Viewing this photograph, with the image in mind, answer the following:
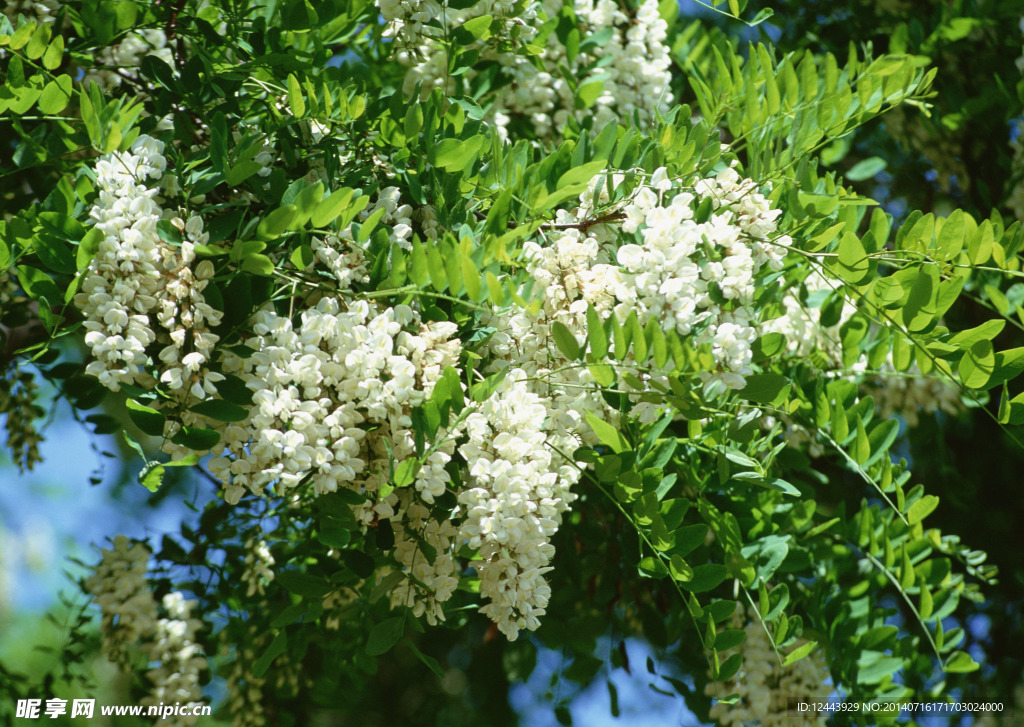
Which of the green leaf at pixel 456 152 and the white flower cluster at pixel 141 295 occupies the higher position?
the green leaf at pixel 456 152

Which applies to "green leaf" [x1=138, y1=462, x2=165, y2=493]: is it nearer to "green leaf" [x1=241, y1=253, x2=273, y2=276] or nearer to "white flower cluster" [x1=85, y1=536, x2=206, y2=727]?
"green leaf" [x1=241, y1=253, x2=273, y2=276]

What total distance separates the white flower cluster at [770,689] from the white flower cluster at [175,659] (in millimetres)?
995

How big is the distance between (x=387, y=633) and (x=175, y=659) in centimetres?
Result: 81

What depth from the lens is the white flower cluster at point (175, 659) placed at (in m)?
1.59

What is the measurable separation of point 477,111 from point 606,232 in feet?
0.85

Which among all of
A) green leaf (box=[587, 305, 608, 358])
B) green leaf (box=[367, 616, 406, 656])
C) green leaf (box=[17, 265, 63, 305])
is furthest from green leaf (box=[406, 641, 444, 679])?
green leaf (box=[17, 265, 63, 305])

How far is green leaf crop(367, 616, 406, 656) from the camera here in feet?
3.37

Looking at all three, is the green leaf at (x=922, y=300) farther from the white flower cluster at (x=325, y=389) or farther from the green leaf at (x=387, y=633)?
the green leaf at (x=387, y=633)

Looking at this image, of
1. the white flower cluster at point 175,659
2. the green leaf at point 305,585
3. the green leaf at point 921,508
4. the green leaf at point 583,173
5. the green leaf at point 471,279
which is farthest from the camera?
the white flower cluster at point 175,659

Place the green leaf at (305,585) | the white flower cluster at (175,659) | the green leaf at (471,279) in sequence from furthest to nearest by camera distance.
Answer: the white flower cluster at (175,659) < the green leaf at (305,585) < the green leaf at (471,279)

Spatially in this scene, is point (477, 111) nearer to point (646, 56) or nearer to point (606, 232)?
point (606, 232)

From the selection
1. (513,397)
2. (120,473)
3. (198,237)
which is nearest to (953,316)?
(513,397)

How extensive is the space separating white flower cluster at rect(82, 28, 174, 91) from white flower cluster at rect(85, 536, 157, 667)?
0.89 meters

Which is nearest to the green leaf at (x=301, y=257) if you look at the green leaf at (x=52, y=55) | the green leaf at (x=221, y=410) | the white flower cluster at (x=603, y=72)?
the green leaf at (x=221, y=410)
